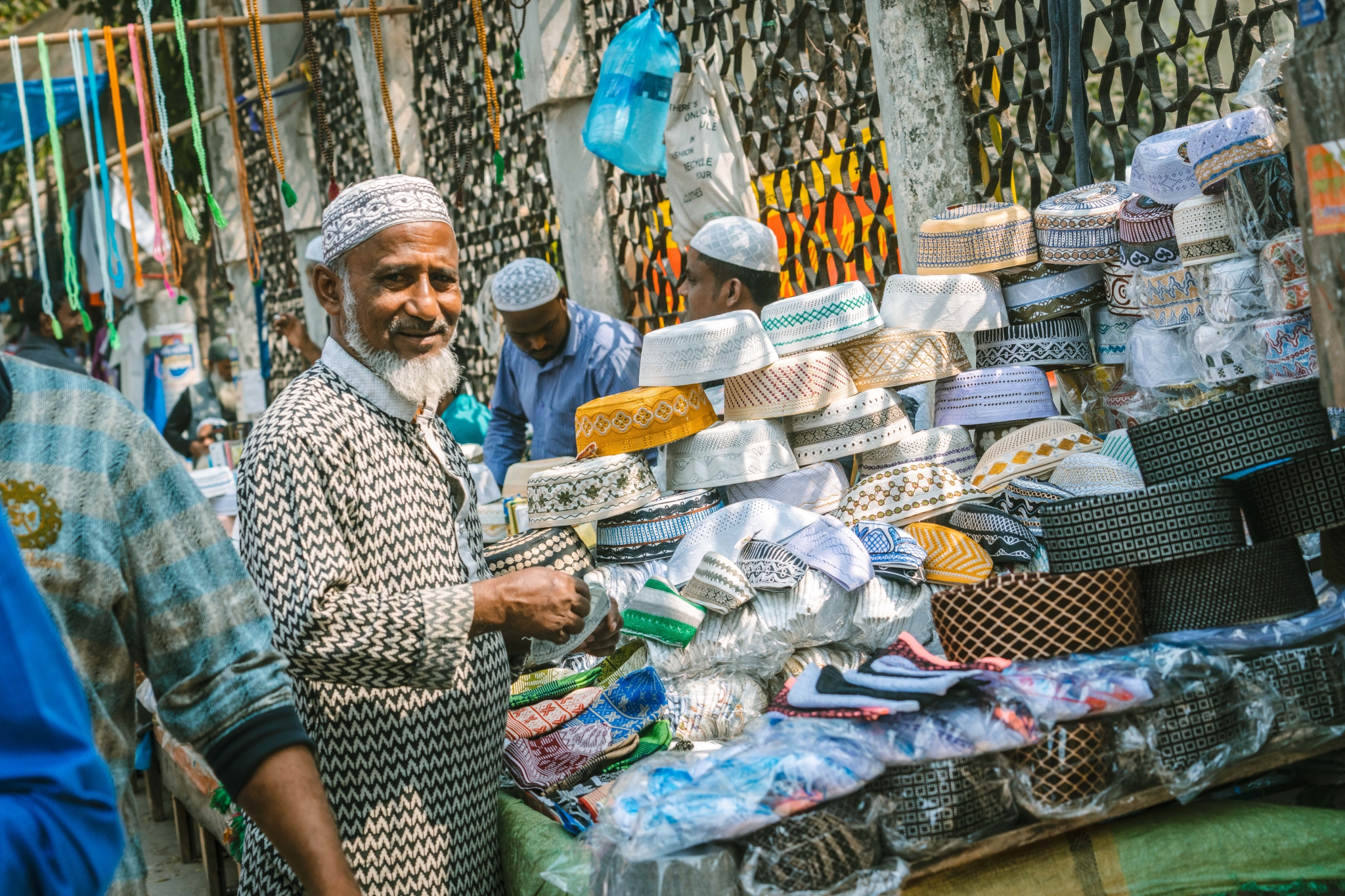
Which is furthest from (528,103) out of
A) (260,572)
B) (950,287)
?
(260,572)

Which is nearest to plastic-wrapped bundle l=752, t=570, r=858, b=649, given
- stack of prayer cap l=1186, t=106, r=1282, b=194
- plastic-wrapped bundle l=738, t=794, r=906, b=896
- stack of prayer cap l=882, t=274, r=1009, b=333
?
plastic-wrapped bundle l=738, t=794, r=906, b=896

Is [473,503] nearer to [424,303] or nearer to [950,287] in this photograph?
[424,303]

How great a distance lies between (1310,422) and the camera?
6.36 ft

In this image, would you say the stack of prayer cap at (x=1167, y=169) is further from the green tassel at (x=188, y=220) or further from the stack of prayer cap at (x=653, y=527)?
the green tassel at (x=188, y=220)

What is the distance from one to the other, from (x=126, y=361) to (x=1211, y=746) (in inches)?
424

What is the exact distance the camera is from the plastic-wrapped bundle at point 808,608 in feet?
8.21

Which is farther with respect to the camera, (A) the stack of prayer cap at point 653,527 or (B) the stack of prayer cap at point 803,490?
(B) the stack of prayer cap at point 803,490

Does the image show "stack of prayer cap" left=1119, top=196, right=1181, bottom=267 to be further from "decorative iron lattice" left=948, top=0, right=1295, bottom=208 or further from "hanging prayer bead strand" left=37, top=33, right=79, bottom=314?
"hanging prayer bead strand" left=37, top=33, right=79, bottom=314

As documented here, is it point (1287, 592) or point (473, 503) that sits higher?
point (473, 503)

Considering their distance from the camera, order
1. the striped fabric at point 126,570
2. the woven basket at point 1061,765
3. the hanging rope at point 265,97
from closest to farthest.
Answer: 1. the striped fabric at point 126,570
2. the woven basket at point 1061,765
3. the hanging rope at point 265,97

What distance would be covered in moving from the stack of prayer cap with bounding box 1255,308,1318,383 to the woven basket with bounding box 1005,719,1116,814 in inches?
40.2

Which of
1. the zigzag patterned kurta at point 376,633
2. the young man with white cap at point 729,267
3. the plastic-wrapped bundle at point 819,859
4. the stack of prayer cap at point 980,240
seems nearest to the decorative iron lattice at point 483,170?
the young man with white cap at point 729,267

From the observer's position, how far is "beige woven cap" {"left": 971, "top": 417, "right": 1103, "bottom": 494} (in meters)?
2.98

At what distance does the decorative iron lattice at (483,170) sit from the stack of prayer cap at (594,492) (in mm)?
3990
